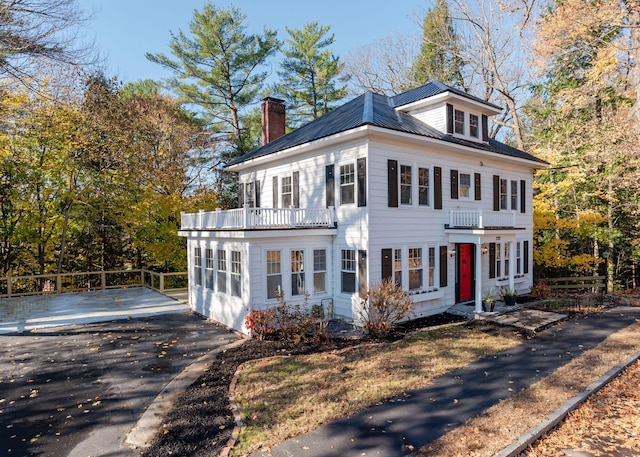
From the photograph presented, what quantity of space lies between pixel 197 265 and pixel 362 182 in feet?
24.3

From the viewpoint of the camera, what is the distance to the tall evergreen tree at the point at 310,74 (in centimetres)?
3070

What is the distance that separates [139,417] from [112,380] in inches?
84.8

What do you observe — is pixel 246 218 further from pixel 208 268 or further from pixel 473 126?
pixel 473 126

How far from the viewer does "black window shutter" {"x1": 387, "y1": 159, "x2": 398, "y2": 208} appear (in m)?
12.0

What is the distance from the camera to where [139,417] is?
6.11 meters

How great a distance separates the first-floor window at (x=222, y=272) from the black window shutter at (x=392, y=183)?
5840mm

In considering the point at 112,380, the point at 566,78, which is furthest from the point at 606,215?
the point at 112,380

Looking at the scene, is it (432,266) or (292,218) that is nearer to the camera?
(292,218)

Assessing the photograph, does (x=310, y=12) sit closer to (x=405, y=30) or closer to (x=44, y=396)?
(x=405, y=30)

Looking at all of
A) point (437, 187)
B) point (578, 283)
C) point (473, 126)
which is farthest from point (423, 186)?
point (578, 283)

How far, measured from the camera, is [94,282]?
76.7 feet

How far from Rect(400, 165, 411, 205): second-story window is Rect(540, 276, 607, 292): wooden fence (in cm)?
1119

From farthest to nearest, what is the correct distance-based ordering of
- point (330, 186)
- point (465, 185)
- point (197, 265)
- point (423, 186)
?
point (465, 185) < point (197, 265) < point (423, 186) < point (330, 186)

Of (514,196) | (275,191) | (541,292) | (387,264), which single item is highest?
(275,191)
